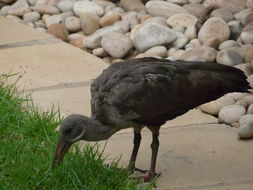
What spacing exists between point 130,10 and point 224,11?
1.28 meters

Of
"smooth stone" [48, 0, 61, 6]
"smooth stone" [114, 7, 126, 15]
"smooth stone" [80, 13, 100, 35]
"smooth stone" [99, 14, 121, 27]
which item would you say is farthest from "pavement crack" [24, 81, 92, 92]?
"smooth stone" [48, 0, 61, 6]

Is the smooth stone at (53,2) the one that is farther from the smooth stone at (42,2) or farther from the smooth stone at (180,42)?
the smooth stone at (180,42)

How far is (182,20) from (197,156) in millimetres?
3109

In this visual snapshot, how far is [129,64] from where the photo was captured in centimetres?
604

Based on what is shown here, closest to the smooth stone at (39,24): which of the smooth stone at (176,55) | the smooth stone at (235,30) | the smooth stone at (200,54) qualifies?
the smooth stone at (176,55)

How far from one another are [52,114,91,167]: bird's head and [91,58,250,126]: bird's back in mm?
150

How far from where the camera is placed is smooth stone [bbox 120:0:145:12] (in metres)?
9.84

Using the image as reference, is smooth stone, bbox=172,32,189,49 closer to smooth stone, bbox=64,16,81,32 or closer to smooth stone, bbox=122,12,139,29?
smooth stone, bbox=122,12,139,29

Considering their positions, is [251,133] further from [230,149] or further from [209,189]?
[209,189]

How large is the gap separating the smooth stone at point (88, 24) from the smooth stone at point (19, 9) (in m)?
0.92

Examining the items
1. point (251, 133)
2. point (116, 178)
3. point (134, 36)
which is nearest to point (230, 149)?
point (251, 133)

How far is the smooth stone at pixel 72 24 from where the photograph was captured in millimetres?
9523

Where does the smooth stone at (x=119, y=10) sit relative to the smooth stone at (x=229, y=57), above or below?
below

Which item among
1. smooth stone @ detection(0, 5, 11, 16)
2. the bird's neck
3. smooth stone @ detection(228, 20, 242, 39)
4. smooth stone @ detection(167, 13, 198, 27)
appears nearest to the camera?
the bird's neck
